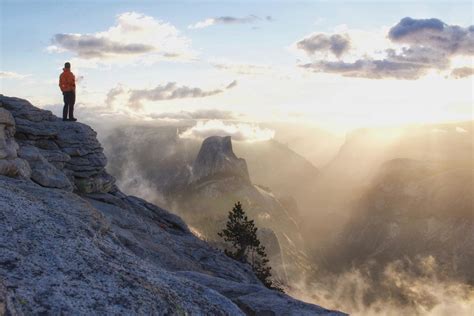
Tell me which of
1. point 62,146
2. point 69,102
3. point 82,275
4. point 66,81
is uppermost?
point 66,81

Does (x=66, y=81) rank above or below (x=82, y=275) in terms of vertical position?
above

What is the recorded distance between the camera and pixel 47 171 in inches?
1431

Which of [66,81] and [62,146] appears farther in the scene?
[62,146]

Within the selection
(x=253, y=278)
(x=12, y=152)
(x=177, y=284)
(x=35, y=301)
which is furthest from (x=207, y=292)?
(x=253, y=278)

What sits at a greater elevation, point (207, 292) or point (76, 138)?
point (76, 138)

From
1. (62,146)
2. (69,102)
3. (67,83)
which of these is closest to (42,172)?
(62,146)

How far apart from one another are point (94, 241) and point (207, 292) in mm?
3840

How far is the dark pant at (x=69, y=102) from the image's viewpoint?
44594 millimetres

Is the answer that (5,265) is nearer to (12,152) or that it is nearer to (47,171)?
(12,152)

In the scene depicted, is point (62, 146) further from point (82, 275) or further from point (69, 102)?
point (82, 275)

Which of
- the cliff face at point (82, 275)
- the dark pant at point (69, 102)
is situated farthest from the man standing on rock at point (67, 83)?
the cliff face at point (82, 275)

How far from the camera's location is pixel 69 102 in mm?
45844

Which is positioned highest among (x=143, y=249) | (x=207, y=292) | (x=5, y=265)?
(x=5, y=265)

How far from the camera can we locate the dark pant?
4459cm
